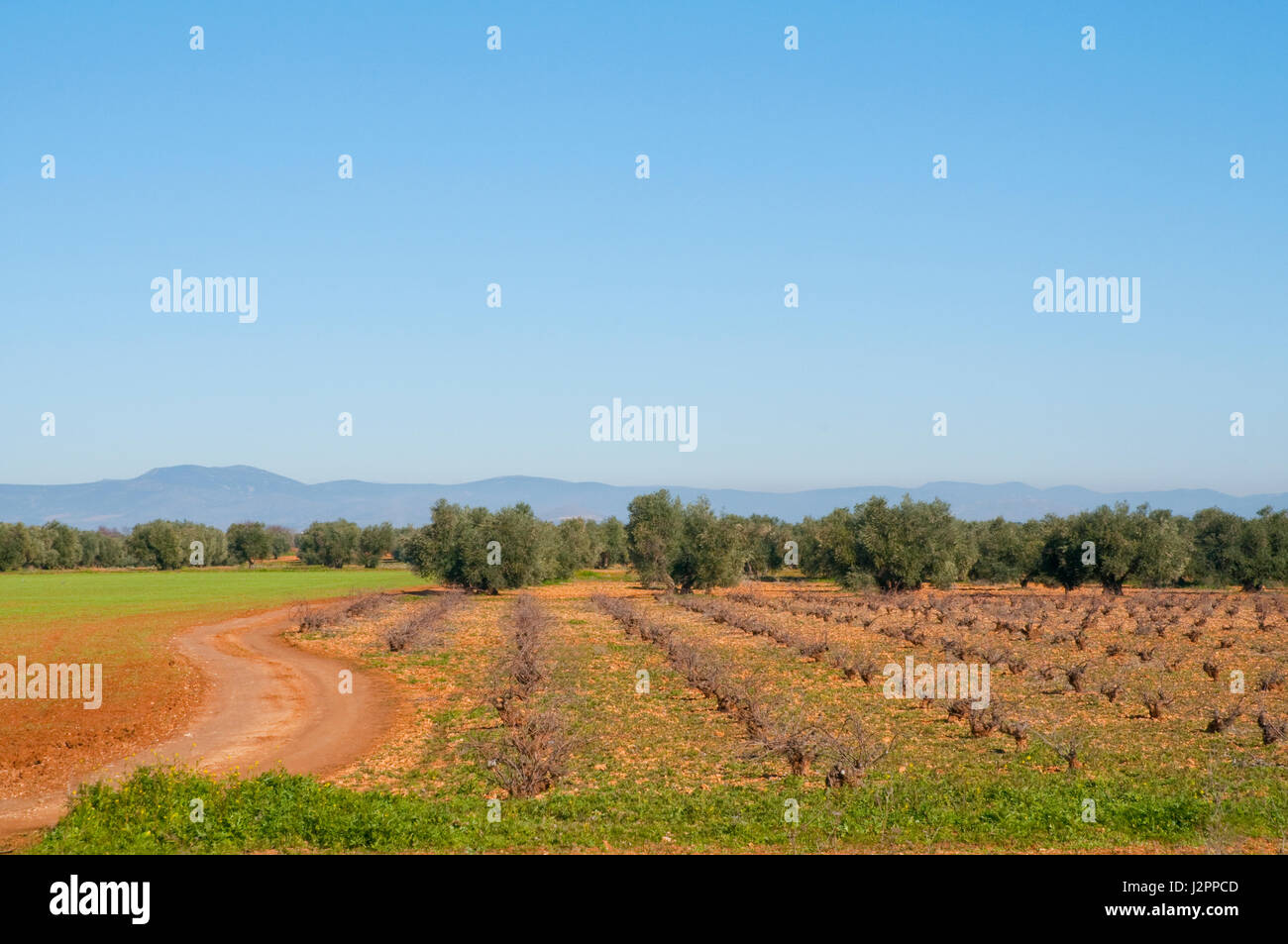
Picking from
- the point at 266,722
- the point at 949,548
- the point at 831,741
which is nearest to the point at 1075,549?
the point at 949,548

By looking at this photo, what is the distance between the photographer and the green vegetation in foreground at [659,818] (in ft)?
46.5

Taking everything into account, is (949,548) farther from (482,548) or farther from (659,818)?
(659,818)

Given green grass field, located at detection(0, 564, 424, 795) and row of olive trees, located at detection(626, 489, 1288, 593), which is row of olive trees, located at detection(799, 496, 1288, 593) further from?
green grass field, located at detection(0, 564, 424, 795)

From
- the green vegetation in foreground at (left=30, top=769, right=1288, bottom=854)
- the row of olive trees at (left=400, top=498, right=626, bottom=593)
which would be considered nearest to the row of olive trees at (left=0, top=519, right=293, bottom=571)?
the row of olive trees at (left=400, top=498, right=626, bottom=593)

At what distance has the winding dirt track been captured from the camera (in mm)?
20859

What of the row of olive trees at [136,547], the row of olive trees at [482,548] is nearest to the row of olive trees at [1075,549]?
the row of olive trees at [482,548]

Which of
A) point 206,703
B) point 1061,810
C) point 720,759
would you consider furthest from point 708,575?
point 1061,810

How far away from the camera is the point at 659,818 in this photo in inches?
619

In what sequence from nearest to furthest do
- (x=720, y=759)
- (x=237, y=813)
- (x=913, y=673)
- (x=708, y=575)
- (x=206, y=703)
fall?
1. (x=237, y=813)
2. (x=720, y=759)
3. (x=206, y=703)
4. (x=913, y=673)
5. (x=708, y=575)

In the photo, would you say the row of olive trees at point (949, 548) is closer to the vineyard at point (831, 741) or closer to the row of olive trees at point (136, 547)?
the vineyard at point (831, 741)

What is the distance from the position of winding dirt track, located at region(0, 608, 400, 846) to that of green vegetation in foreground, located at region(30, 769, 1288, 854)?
278 centimetres
